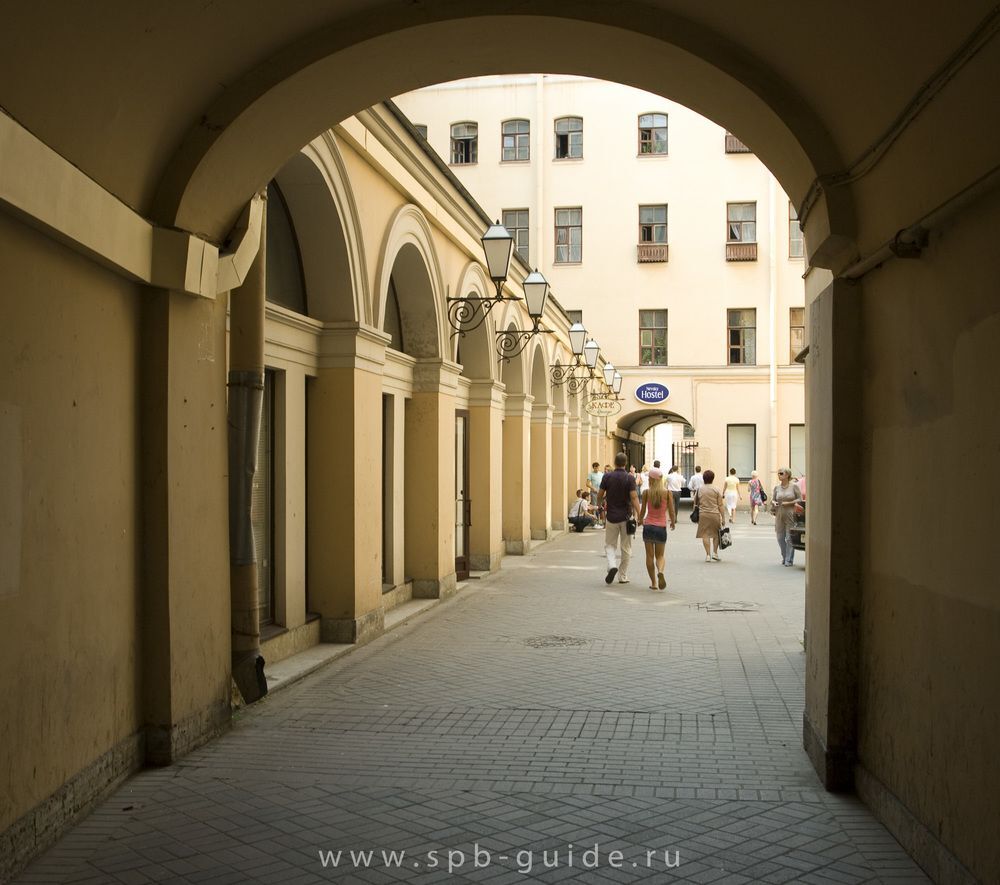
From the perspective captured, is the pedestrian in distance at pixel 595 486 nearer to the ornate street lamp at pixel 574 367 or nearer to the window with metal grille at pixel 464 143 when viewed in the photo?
the ornate street lamp at pixel 574 367

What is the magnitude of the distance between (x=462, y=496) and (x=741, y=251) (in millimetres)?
23957

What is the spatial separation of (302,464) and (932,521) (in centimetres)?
676

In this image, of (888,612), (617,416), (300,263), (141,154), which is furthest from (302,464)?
(617,416)

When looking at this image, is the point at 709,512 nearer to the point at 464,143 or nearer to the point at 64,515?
the point at 64,515

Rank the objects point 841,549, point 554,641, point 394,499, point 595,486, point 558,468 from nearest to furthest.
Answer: point 841,549 < point 554,641 < point 394,499 < point 558,468 < point 595,486

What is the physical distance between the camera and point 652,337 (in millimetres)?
39031

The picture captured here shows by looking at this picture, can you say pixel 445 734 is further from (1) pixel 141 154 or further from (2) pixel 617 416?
(2) pixel 617 416

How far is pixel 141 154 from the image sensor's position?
6398mm

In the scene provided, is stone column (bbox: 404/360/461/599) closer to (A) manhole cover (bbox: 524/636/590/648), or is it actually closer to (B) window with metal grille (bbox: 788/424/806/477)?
(A) manhole cover (bbox: 524/636/590/648)

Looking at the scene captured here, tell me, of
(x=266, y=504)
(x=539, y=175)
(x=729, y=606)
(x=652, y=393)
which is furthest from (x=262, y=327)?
(x=539, y=175)

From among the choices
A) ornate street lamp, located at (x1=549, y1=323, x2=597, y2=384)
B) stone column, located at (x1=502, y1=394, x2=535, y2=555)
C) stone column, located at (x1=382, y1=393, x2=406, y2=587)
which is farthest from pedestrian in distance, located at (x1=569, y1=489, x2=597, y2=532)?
stone column, located at (x1=382, y1=393, x2=406, y2=587)

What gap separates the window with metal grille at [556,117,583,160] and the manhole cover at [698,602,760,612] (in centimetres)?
2819

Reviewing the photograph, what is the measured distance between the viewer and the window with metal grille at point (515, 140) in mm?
40062

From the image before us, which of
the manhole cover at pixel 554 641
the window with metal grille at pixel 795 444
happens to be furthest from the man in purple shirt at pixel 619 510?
the window with metal grille at pixel 795 444
